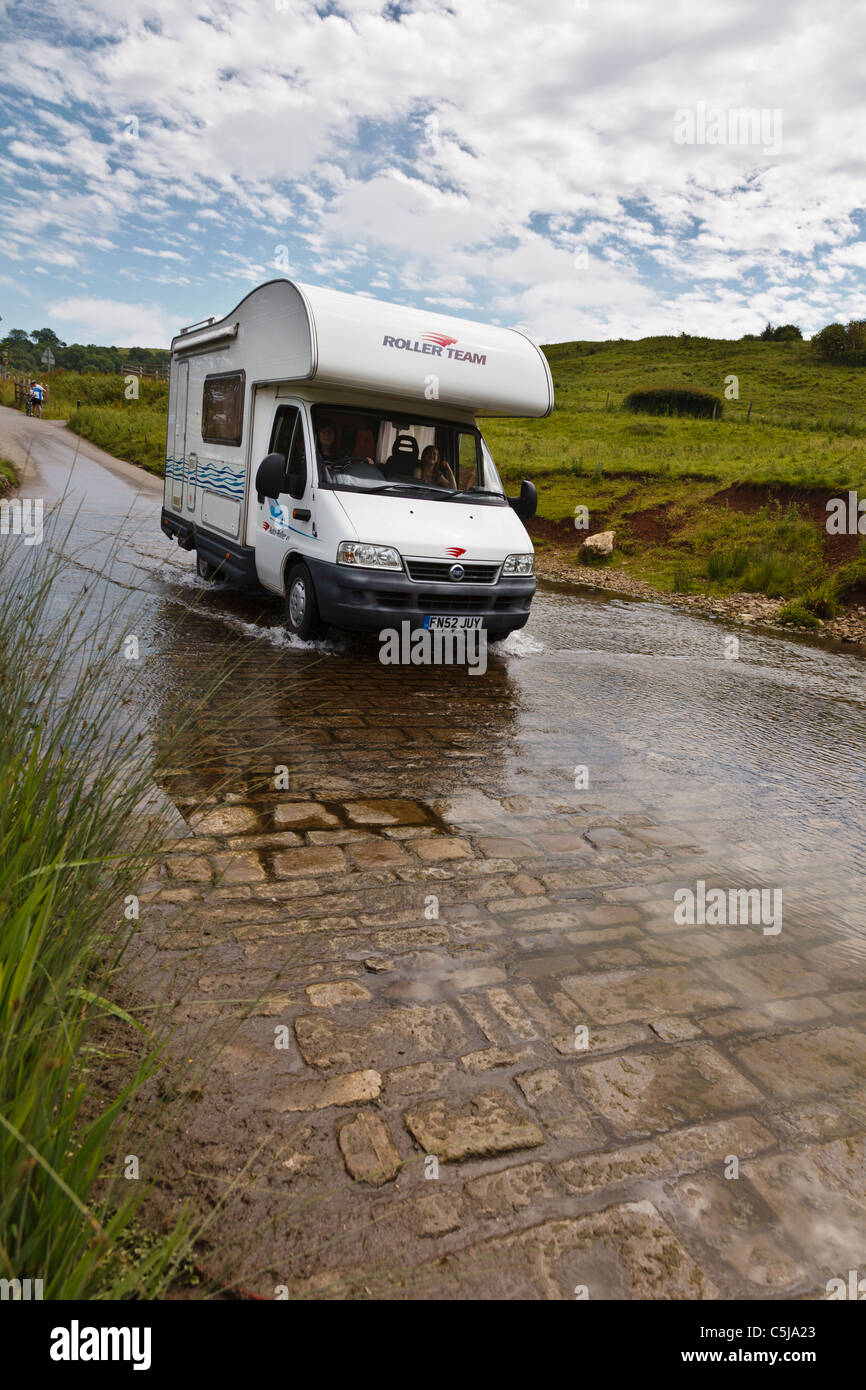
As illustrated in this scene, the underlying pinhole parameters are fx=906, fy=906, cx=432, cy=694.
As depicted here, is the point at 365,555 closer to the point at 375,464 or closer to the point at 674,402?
the point at 375,464

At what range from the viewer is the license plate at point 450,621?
26.1ft

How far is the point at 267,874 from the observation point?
4.34m

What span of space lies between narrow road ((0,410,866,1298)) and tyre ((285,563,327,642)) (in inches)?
47.6

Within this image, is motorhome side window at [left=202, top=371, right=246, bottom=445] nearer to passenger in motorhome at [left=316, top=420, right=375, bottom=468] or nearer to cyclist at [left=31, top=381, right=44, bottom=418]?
passenger in motorhome at [left=316, top=420, right=375, bottom=468]

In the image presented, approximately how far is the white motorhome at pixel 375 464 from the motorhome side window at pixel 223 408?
0.37 ft

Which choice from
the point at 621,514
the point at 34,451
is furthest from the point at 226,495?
the point at 34,451

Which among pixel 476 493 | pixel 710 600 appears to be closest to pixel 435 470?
Answer: pixel 476 493

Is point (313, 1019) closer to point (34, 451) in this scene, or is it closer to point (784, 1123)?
point (784, 1123)

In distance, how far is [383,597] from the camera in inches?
307

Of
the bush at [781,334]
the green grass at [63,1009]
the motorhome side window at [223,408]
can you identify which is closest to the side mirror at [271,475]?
the motorhome side window at [223,408]

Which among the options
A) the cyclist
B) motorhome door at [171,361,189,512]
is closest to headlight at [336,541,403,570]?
motorhome door at [171,361,189,512]

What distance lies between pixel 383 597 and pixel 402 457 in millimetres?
1858

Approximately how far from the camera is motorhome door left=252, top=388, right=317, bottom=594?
8336 mm
